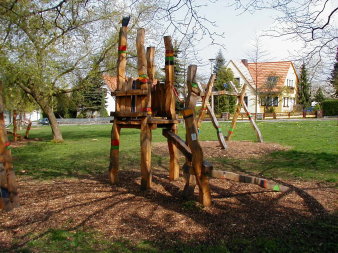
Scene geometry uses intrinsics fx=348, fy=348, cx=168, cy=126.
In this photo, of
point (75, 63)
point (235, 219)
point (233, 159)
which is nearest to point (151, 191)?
point (235, 219)

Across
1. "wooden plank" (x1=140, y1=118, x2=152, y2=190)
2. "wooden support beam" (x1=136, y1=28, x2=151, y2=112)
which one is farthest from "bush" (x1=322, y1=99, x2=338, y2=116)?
"wooden plank" (x1=140, y1=118, x2=152, y2=190)

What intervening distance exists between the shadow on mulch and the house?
110 feet

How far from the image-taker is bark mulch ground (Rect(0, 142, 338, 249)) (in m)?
4.51

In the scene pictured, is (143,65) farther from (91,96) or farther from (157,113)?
(91,96)

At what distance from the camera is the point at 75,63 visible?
1819 centimetres

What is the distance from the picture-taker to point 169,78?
687cm

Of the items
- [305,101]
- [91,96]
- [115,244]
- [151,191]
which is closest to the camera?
[115,244]

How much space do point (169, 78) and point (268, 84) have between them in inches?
1405

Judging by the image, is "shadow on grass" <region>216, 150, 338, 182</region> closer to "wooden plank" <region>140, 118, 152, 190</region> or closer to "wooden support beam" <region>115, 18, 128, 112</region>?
"wooden plank" <region>140, 118, 152, 190</region>

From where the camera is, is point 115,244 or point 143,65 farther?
point 143,65

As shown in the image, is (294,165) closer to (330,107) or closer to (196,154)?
(196,154)

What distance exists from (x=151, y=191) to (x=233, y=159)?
4.40 metres

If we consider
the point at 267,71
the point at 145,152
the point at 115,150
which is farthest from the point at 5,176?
the point at 267,71

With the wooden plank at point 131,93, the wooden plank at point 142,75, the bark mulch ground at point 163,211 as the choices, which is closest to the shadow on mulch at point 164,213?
the bark mulch ground at point 163,211
